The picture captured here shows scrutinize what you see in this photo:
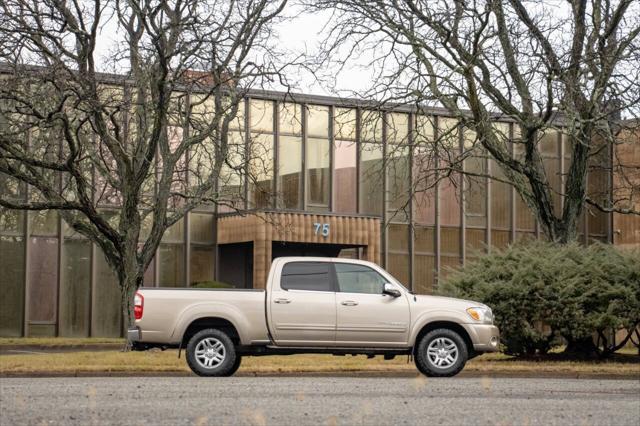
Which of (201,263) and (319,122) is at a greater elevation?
(319,122)

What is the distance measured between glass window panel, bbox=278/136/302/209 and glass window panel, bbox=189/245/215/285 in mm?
3372

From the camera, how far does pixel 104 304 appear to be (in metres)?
40.3

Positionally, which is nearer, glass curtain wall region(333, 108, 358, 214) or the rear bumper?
the rear bumper

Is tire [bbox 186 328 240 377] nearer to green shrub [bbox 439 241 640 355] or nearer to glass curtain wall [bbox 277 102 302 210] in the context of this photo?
green shrub [bbox 439 241 640 355]

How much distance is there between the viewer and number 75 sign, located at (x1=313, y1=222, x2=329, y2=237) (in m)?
40.3

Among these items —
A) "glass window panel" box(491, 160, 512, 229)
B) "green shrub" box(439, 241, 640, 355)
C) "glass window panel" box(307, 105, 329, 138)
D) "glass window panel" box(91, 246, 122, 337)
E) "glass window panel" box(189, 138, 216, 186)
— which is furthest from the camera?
"glass window panel" box(491, 160, 512, 229)

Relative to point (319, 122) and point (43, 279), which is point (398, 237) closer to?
point (319, 122)

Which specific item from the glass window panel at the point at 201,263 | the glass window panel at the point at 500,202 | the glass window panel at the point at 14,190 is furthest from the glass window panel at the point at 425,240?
the glass window panel at the point at 14,190

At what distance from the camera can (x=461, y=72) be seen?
24.8 m

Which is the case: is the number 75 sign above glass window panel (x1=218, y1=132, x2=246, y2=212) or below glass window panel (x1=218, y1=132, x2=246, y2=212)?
below

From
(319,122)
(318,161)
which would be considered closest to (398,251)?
(318,161)

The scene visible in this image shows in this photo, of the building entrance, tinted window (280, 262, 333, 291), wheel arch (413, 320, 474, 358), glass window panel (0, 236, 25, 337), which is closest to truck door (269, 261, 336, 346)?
tinted window (280, 262, 333, 291)

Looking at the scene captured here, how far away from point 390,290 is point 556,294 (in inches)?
251

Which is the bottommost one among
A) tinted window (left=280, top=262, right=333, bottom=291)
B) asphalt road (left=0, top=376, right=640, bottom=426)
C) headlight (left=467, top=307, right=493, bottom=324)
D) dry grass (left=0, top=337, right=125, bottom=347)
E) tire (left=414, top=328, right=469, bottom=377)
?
dry grass (left=0, top=337, right=125, bottom=347)
